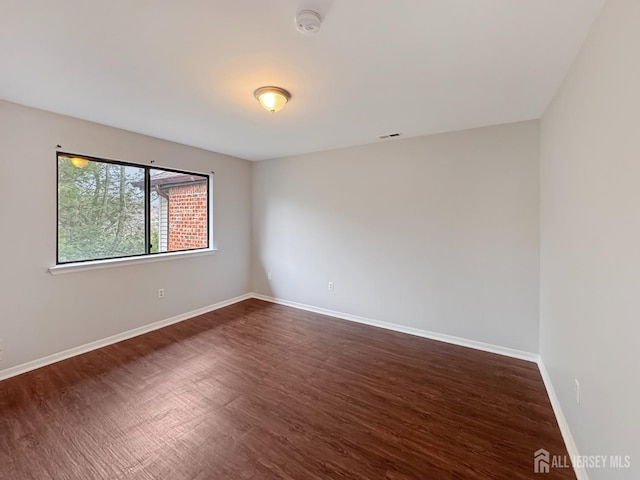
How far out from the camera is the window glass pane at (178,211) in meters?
3.59

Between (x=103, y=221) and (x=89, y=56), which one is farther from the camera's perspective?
(x=103, y=221)

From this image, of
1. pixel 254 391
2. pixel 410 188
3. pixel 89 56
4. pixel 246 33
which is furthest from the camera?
pixel 410 188

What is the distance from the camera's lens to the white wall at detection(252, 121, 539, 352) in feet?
9.03

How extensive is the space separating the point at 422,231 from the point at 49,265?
13.1 feet

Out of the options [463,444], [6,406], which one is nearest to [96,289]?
[6,406]

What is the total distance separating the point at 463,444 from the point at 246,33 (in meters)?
2.80

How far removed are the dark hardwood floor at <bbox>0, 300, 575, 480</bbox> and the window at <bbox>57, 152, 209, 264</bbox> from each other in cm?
117

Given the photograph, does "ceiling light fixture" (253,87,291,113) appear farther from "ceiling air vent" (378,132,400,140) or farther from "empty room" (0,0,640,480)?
"ceiling air vent" (378,132,400,140)

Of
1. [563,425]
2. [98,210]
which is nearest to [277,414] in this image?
[563,425]

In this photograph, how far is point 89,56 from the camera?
5.56 feet

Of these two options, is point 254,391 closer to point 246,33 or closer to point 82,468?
point 82,468

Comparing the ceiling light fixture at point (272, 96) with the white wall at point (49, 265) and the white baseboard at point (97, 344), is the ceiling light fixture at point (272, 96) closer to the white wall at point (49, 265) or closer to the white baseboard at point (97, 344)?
the white wall at point (49, 265)

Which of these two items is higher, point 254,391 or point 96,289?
point 96,289

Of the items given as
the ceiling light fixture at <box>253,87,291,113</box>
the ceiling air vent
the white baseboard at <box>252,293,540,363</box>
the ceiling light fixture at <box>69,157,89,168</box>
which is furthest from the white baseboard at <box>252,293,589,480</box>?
the ceiling light fixture at <box>69,157,89,168</box>
